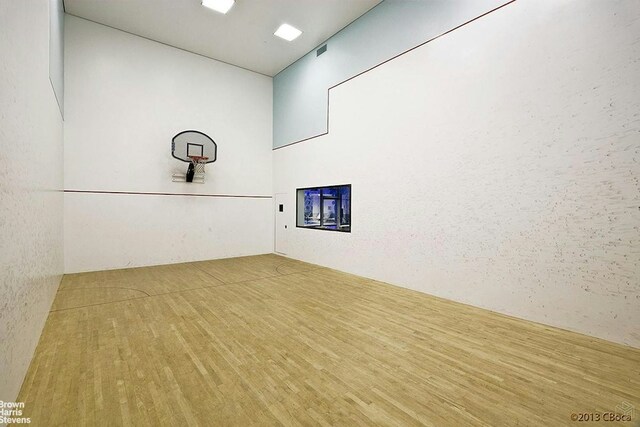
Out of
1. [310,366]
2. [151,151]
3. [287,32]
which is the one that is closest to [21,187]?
[310,366]

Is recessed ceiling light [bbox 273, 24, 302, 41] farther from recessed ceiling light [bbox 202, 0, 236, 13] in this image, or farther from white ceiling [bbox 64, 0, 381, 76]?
recessed ceiling light [bbox 202, 0, 236, 13]

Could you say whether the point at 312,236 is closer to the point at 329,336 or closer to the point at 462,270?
the point at 462,270

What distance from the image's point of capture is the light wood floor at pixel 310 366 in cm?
130

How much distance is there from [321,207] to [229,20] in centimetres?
323

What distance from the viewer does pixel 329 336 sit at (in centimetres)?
209

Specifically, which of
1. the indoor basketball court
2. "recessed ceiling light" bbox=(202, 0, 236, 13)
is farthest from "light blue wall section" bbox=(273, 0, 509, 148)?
"recessed ceiling light" bbox=(202, 0, 236, 13)

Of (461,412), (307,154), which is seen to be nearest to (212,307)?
(461,412)

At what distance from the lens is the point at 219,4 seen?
3.84 meters

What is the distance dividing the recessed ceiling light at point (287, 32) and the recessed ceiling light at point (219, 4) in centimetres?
81

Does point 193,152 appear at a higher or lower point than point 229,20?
lower

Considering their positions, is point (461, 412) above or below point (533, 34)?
below

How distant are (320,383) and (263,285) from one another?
2.07 metres

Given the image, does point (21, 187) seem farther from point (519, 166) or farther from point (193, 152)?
point (519, 166)

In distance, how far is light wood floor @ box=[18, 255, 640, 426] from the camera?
4.27ft
